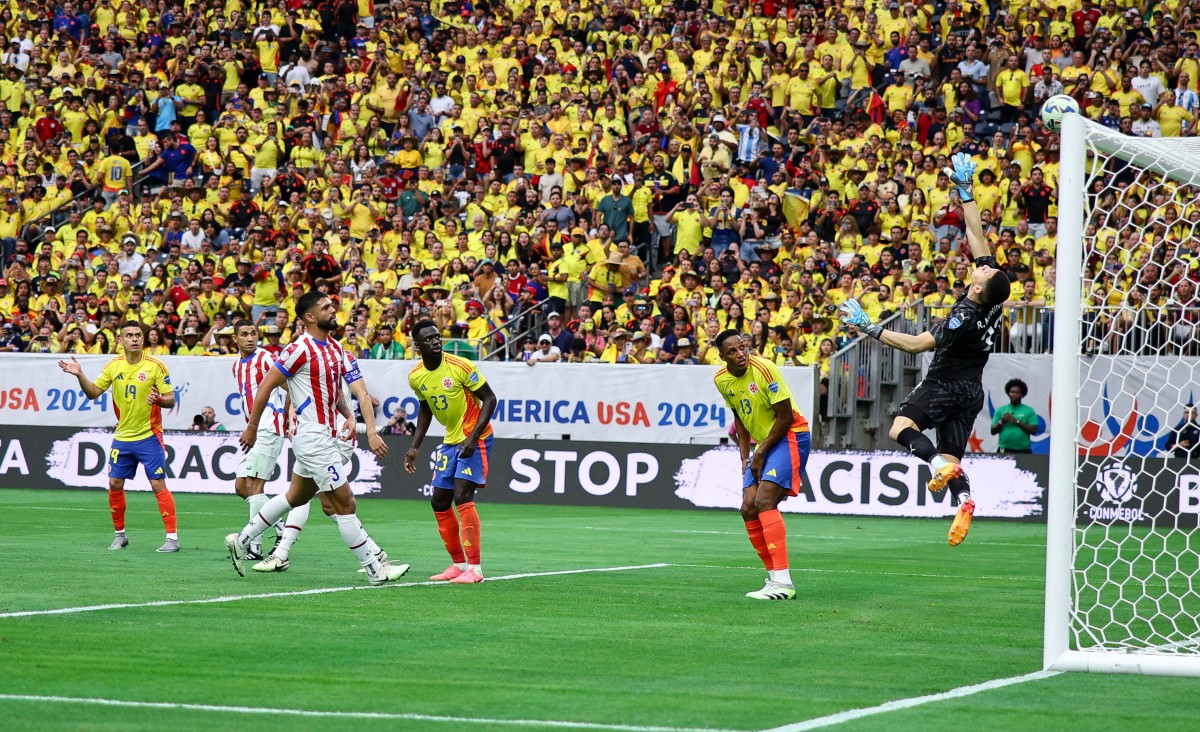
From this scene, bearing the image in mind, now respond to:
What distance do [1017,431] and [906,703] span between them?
15553 mm

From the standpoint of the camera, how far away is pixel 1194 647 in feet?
29.5

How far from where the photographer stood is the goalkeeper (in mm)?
10961

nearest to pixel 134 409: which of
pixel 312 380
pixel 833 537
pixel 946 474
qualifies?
pixel 312 380

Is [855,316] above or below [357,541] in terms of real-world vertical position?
above

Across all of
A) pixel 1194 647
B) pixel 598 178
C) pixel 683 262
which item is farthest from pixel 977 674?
pixel 598 178

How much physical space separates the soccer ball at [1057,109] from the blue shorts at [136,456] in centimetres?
959

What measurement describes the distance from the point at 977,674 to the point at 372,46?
27.3 m

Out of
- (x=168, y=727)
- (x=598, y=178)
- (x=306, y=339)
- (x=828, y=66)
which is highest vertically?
(x=828, y=66)

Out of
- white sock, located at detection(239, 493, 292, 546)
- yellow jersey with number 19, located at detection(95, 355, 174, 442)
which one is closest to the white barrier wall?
yellow jersey with number 19, located at detection(95, 355, 174, 442)

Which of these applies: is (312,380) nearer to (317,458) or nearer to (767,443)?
(317,458)

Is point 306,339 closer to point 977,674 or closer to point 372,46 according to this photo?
point 977,674

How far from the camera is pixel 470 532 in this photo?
12383mm

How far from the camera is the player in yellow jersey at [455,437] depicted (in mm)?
12164

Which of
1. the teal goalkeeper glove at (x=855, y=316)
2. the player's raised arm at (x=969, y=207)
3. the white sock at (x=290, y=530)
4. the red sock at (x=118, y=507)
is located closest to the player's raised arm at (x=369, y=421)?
the white sock at (x=290, y=530)
